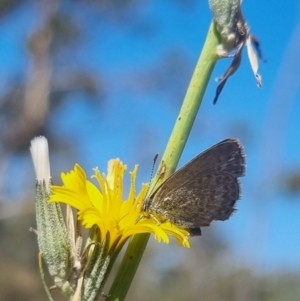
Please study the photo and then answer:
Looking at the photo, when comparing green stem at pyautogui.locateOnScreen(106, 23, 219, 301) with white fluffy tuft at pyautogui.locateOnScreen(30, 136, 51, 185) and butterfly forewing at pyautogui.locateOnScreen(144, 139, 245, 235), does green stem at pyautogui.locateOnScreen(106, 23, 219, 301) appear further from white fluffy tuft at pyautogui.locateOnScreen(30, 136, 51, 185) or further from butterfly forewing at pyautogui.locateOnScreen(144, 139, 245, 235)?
white fluffy tuft at pyautogui.locateOnScreen(30, 136, 51, 185)

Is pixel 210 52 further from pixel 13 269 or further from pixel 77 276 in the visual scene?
pixel 13 269

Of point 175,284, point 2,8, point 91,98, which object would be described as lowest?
point 175,284

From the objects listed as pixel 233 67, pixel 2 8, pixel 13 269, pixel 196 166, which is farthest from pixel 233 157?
pixel 2 8

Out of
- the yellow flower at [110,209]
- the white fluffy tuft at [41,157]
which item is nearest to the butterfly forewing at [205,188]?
the yellow flower at [110,209]

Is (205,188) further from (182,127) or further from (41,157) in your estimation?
(41,157)

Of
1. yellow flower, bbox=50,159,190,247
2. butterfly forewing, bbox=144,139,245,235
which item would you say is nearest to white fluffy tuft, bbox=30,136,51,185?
yellow flower, bbox=50,159,190,247

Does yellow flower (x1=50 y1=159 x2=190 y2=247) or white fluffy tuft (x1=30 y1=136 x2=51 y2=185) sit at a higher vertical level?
white fluffy tuft (x1=30 y1=136 x2=51 y2=185)

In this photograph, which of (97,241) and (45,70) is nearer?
(97,241)
